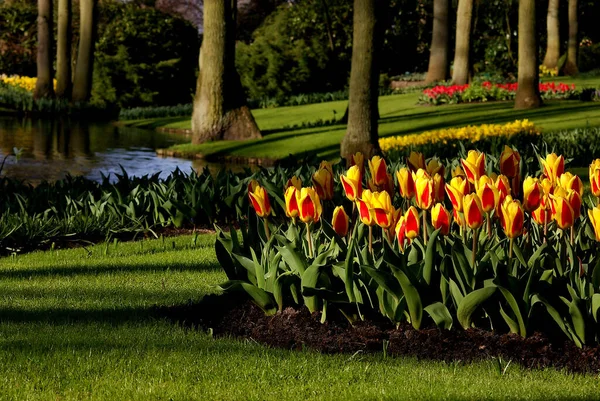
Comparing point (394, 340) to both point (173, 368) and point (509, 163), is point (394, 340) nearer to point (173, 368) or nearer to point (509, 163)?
point (173, 368)

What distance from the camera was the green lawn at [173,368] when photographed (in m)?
4.59

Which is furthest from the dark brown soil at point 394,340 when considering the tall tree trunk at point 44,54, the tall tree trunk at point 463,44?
the tall tree trunk at point 44,54

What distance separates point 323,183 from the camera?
19.6ft

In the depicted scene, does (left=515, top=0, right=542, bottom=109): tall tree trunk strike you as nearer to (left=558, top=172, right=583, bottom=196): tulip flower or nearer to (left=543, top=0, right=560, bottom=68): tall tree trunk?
(left=543, top=0, right=560, bottom=68): tall tree trunk

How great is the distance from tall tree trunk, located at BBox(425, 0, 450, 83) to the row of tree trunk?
11.2 meters

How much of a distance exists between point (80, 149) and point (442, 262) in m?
17.3

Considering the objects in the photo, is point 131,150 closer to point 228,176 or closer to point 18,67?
point 228,176

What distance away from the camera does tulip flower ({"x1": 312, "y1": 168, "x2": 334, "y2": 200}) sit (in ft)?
19.5

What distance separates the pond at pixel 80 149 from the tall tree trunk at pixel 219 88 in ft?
4.02

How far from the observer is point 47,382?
4.74 meters

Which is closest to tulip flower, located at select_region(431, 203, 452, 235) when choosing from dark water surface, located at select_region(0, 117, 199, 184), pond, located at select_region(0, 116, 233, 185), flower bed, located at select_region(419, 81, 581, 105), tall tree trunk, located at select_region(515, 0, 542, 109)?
pond, located at select_region(0, 116, 233, 185)

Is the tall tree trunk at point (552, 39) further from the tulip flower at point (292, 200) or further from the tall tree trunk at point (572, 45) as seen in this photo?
the tulip flower at point (292, 200)

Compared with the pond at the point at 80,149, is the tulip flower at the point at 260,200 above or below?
above

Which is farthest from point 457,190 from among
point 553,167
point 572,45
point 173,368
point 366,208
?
point 572,45
